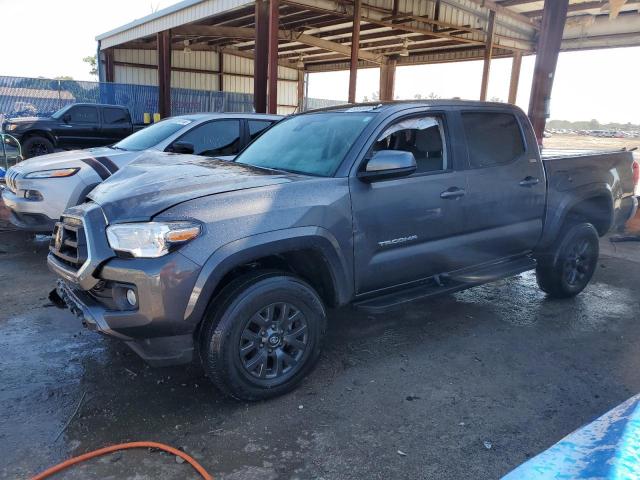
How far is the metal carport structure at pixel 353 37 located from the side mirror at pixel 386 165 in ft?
23.4

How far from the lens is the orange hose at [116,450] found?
7.86 feet

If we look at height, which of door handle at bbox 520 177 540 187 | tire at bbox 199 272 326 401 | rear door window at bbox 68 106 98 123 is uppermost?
rear door window at bbox 68 106 98 123

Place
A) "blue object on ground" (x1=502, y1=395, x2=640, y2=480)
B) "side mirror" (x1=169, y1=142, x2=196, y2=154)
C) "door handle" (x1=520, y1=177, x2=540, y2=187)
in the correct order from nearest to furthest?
"blue object on ground" (x1=502, y1=395, x2=640, y2=480) < "door handle" (x1=520, y1=177, x2=540, y2=187) < "side mirror" (x1=169, y1=142, x2=196, y2=154)

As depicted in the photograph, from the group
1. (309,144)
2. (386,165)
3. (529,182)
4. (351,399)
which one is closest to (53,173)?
(309,144)

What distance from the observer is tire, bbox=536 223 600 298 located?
4.87 metres

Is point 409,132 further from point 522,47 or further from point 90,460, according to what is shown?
point 522,47

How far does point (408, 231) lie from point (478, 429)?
1.40 metres

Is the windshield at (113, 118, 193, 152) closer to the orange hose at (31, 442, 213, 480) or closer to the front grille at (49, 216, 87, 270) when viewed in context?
the front grille at (49, 216, 87, 270)

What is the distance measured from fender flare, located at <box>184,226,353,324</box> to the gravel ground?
0.67 m

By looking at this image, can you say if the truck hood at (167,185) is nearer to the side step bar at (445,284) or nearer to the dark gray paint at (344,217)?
the dark gray paint at (344,217)

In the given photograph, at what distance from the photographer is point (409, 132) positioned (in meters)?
3.87

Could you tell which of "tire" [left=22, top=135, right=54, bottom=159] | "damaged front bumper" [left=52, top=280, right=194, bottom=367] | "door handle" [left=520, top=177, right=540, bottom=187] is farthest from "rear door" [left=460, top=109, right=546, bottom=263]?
"tire" [left=22, top=135, right=54, bottom=159]

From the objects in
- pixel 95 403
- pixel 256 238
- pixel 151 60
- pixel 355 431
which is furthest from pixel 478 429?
pixel 151 60

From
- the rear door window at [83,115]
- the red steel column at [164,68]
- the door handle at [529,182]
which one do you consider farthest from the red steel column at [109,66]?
the door handle at [529,182]
